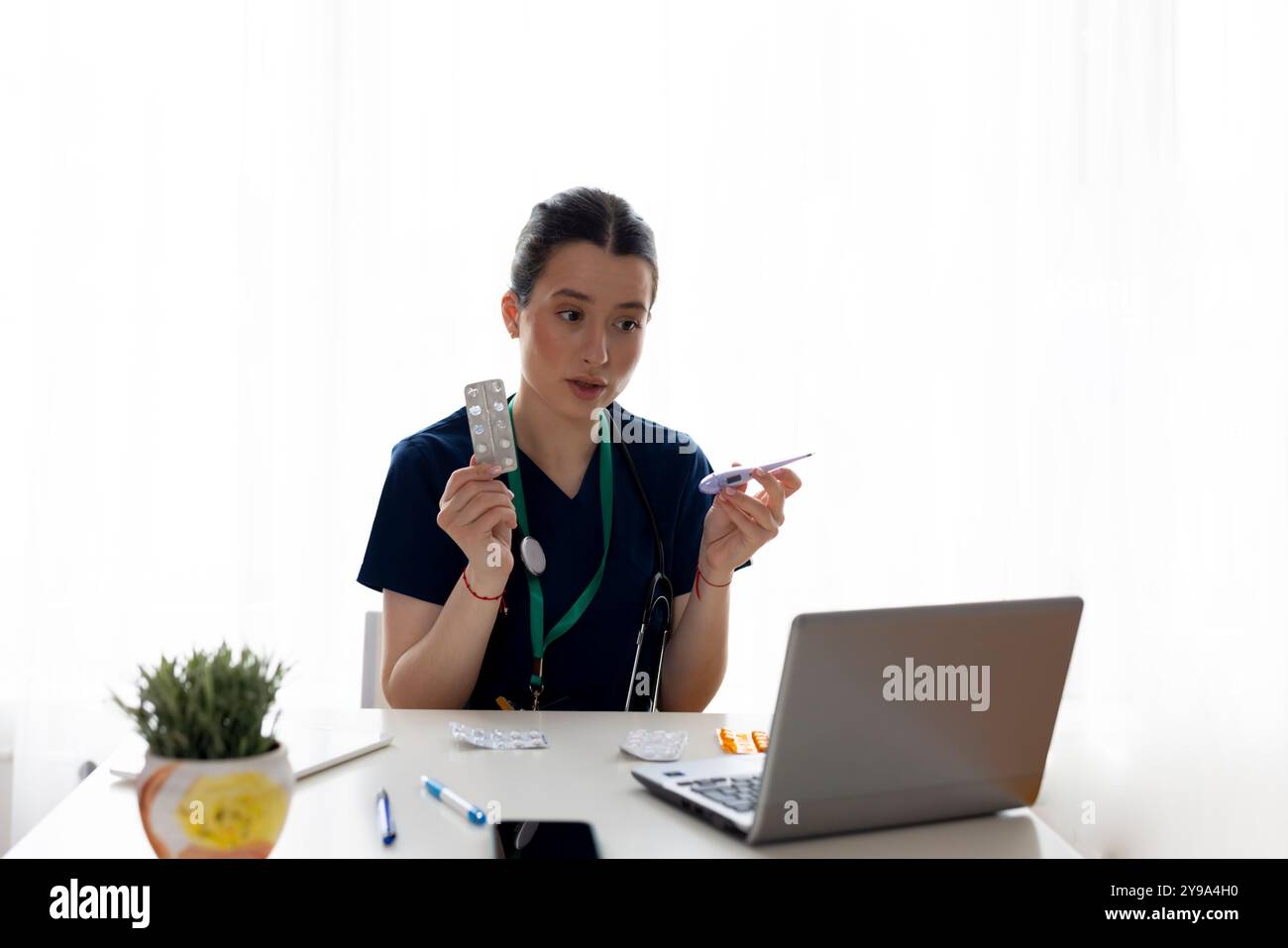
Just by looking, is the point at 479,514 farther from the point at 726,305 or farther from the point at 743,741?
the point at 726,305

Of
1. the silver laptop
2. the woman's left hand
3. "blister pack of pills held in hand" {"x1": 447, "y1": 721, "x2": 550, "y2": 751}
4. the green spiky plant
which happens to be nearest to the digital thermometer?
the woman's left hand

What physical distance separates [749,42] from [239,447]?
1.43m

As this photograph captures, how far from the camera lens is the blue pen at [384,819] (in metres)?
0.88

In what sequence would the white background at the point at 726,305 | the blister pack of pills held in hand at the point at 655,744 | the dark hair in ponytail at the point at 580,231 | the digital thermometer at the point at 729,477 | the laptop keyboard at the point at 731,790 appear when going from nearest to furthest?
the laptop keyboard at the point at 731,790 < the blister pack of pills held in hand at the point at 655,744 < the digital thermometer at the point at 729,477 < the dark hair in ponytail at the point at 580,231 < the white background at the point at 726,305

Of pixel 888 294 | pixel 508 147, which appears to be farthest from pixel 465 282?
pixel 888 294

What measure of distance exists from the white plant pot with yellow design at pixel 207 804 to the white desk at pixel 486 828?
0.10 meters

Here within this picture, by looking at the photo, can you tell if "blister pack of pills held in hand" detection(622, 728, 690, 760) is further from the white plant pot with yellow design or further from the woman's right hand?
the white plant pot with yellow design

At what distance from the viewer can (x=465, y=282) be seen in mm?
2555

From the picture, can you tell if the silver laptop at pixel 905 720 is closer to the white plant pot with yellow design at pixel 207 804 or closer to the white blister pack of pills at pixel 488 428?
the white plant pot with yellow design at pixel 207 804

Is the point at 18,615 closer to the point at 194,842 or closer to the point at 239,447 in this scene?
the point at 239,447

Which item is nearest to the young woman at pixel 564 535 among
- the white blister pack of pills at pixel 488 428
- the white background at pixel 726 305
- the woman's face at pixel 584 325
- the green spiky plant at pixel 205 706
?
the woman's face at pixel 584 325

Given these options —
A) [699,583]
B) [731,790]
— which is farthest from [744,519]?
[731,790]

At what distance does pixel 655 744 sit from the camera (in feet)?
3.84

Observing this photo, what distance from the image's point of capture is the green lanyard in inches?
60.6
